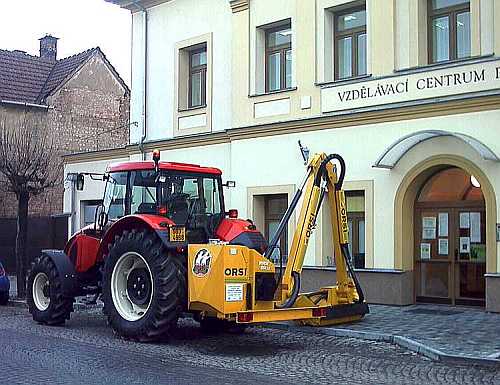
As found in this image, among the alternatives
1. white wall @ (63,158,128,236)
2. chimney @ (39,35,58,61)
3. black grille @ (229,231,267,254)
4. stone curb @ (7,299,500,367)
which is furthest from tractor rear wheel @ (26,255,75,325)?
chimney @ (39,35,58,61)

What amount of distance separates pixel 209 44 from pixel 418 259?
7.68 m

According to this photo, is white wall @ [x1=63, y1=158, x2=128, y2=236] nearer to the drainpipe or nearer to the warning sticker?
the drainpipe

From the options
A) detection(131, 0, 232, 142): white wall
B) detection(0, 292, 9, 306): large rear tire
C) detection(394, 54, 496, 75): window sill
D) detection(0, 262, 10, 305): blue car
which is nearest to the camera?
detection(394, 54, 496, 75): window sill

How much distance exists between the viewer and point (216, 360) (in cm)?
1012

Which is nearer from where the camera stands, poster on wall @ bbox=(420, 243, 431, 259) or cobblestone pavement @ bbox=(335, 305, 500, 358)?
cobblestone pavement @ bbox=(335, 305, 500, 358)

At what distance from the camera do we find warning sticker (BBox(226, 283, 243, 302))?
10.8 meters

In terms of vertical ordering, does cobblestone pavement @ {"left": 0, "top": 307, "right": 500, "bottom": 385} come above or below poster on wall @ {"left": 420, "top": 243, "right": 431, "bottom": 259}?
below

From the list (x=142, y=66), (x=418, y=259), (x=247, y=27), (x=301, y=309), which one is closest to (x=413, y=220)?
(x=418, y=259)

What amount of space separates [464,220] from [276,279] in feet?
17.3

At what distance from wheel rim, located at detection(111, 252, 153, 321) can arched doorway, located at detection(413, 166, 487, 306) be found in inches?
242

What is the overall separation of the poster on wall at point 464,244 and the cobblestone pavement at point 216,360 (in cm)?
418

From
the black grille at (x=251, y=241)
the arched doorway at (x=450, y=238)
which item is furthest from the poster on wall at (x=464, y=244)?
the black grille at (x=251, y=241)

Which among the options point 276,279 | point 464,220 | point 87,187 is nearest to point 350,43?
point 464,220

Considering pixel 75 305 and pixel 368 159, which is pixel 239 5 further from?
pixel 75 305
